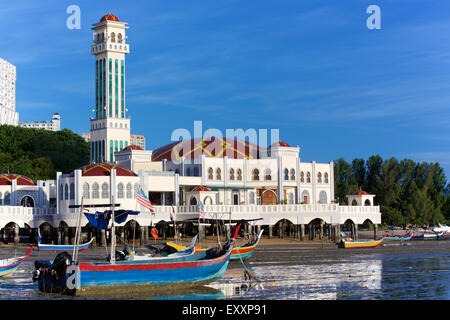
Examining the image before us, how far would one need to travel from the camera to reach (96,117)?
106 meters

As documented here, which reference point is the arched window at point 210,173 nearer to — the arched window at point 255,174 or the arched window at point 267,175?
the arched window at point 255,174

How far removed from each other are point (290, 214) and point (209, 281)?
41716mm

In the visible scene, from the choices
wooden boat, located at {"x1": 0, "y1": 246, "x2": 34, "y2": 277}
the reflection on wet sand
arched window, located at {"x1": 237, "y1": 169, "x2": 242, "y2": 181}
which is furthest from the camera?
arched window, located at {"x1": 237, "y1": 169, "x2": 242, "y2": 181}

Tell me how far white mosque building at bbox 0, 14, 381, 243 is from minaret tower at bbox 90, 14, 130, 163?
6.2 inches

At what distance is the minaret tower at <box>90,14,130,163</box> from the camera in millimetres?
103375

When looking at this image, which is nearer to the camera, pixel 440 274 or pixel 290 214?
pixel 440 274

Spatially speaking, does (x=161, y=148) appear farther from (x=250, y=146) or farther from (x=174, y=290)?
(x=174, y=290)

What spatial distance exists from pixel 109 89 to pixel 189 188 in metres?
26.4

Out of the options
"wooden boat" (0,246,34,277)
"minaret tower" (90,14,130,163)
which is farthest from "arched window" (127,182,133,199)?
"wooden boat" (0,246,34,277)

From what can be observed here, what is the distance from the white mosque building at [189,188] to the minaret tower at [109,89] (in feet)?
0.52

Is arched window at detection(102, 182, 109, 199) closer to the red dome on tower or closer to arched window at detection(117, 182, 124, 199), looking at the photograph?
arched window at detection(117, 182, 124, 199)
